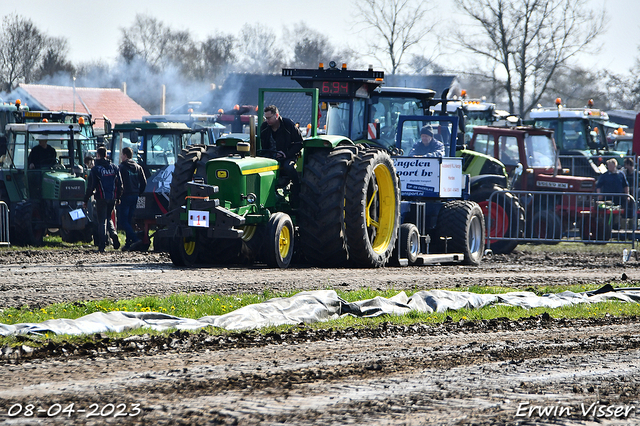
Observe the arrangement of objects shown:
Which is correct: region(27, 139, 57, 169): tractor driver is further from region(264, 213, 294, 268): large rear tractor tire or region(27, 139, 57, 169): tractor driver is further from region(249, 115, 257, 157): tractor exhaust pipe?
region(264, 213, 294, 268): large rear tractor tire

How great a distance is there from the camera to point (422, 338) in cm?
676

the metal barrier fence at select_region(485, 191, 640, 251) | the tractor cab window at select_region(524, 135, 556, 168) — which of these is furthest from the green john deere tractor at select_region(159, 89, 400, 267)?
the tractor cab window at select_region(524, 135, 556, 168)

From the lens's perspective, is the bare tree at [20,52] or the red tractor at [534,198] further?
the bare tree at [20,52]

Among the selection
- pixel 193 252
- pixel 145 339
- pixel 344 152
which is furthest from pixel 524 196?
Answer: pixel 145 339

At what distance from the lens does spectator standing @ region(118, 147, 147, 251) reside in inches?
591

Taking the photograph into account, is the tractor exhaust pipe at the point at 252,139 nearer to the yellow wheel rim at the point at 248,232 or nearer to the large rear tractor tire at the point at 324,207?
the large rear tractor tire at the point at 324,207

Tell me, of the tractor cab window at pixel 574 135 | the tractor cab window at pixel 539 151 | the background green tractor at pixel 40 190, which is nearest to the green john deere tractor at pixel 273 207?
the background green tractor at pixel 40 190

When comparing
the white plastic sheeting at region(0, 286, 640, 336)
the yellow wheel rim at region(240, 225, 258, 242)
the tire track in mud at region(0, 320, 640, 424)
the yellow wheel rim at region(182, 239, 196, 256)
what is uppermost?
the yellow wheel rim at region(240, 225, 258, 242)

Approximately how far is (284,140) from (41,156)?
295 inches

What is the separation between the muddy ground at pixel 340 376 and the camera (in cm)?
437

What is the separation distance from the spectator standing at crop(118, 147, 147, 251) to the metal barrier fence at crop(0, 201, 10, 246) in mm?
2118

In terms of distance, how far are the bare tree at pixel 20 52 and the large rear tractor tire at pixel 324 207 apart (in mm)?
50677

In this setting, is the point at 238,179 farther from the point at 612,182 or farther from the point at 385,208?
the point at 612,182

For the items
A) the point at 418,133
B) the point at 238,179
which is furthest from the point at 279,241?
the point at 418,133
